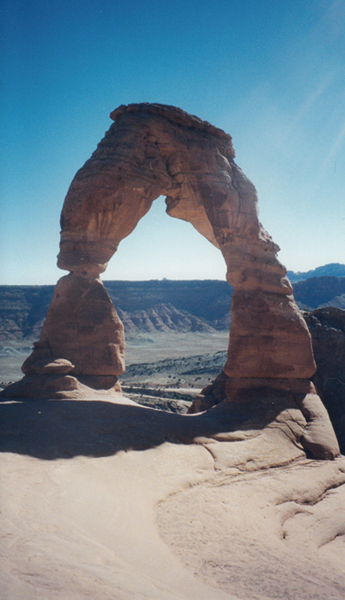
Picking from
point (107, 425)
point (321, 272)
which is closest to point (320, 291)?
point (321, 272)

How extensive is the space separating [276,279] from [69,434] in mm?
6938

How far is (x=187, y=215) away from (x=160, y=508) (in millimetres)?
8821

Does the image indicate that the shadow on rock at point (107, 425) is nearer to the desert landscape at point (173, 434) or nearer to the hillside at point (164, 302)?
the desert landscape at point (173, 434)

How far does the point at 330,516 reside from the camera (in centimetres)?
633

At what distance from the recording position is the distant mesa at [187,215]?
33.3 feet

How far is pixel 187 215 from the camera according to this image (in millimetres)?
12070

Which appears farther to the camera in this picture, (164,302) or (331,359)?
(164,302)

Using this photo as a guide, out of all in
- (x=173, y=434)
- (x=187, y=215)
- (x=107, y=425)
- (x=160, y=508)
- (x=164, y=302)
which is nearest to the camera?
(x=160, y=508)

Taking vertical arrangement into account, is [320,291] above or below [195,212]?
above

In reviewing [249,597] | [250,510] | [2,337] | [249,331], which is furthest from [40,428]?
[2,337]

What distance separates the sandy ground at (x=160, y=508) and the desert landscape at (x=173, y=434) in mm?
25

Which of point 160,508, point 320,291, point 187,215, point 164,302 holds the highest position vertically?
point 320,291

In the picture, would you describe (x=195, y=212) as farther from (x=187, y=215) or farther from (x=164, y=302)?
(x=164, y=302)

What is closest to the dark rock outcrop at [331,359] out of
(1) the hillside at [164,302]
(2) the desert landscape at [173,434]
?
(2) the desert landscape at [173,434]
